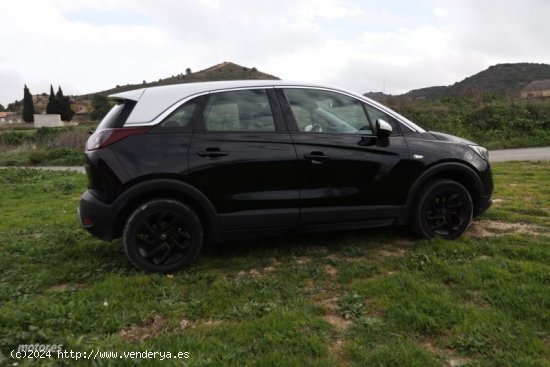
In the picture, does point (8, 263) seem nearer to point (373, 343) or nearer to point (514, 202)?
point (373, 343)

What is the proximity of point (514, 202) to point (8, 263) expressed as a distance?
21.1ft

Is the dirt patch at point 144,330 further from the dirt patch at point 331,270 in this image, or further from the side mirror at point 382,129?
the side mirror at point 382,129

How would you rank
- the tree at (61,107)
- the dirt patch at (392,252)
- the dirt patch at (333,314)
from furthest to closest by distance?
the tree at (61,107) → the dirt patch at (392,252) → the dirt patch at (333,314)

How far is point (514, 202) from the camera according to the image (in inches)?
262

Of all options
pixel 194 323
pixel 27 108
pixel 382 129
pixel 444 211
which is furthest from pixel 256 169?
pixel 27 108

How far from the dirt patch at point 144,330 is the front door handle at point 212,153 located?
152 centimetres

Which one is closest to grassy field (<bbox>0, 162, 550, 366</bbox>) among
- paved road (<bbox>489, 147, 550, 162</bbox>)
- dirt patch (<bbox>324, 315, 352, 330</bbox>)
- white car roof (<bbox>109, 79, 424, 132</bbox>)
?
dirt patch (<bbox>324, 315, 352, 330</bbox>)

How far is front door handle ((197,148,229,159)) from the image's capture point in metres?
4.28

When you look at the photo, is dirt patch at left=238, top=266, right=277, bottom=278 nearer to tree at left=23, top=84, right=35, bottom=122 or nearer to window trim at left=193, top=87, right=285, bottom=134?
window trim at left=193, top=87, right=285, bottom=134

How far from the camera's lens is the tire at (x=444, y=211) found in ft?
16.2

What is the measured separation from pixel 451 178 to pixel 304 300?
2494mm

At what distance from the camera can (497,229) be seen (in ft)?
17.6

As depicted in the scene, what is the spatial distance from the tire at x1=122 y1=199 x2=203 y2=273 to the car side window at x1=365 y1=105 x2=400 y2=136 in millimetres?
2128

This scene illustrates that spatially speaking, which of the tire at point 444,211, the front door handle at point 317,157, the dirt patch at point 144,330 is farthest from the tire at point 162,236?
the tire at point 444,211
